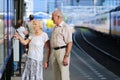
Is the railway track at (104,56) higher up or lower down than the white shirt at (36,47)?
lower down

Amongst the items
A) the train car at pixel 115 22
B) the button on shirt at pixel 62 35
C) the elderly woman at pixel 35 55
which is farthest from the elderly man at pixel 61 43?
the train car at pixel 115 22

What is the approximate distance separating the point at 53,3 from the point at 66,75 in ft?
200

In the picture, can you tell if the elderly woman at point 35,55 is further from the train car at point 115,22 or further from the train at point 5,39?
the train car at point 115,22

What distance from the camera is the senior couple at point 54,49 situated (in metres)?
8.26

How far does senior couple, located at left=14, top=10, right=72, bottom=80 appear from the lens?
8258 millimetres

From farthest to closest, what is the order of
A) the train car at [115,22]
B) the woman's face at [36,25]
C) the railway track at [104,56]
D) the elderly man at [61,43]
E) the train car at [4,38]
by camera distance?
1. the train car at [115,22]
2. the railway track at [104,56]
3. the elderly man at [61,43]
4. the woman's face at [36,25]
5. the train car at [4,38]

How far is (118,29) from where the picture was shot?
3170cm

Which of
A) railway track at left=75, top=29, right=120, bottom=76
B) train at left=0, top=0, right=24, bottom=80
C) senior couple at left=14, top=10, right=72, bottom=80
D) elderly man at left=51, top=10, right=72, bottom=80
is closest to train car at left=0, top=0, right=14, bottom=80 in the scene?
train at left=0, top=0, right=24, bottom=80

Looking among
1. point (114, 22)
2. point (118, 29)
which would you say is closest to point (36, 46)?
point (118, 29)

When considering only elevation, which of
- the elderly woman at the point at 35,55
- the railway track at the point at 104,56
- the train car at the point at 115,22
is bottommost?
the railway track at the point at 104,56

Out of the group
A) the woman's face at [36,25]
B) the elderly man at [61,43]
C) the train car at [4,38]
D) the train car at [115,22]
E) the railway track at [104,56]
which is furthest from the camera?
the train car at [115,22]

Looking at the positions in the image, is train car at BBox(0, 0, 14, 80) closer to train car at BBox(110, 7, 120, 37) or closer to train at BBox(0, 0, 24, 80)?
train at BBox(0, 0, 24, 80)

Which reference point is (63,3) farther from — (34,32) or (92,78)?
(34,32)

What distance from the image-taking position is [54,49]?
8.70 m
